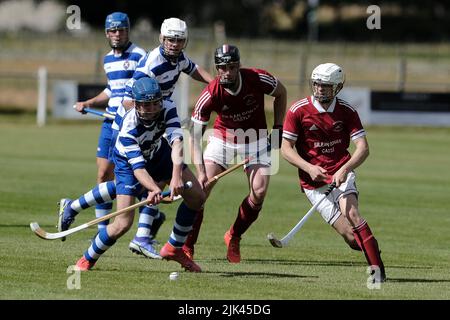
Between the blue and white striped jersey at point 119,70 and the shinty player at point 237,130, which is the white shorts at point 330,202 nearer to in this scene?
the shinty player at point 237,130

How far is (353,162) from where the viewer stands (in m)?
10.2

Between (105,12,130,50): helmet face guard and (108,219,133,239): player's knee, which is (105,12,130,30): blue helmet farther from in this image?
(108,219,133,239): player's knee

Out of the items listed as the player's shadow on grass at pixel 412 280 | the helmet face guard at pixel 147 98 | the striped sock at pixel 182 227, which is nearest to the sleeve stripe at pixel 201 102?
the striped sock at pixel 182 227

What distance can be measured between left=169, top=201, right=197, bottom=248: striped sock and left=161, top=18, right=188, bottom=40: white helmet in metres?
2.12

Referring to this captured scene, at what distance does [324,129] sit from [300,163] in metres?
0.45

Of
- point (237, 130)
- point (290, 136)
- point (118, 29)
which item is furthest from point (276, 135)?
point (118, 29)

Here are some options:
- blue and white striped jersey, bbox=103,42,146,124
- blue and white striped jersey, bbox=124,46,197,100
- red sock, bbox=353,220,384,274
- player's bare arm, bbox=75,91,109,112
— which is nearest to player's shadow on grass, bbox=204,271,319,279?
red sock, bbox=353,220,384,274

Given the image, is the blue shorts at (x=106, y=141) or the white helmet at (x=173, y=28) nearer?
the white helmet at (x=173, y=28)

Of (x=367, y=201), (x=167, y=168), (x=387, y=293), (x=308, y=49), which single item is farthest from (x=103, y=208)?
(x=308, y=49)

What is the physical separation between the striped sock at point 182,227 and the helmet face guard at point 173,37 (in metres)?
2.07

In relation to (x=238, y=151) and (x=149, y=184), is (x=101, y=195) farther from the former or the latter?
(x=149, y=184)

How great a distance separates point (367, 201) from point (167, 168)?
818 centimetres

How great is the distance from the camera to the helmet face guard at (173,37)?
11.6 meters

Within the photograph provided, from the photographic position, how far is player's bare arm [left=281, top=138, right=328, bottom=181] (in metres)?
10.2
